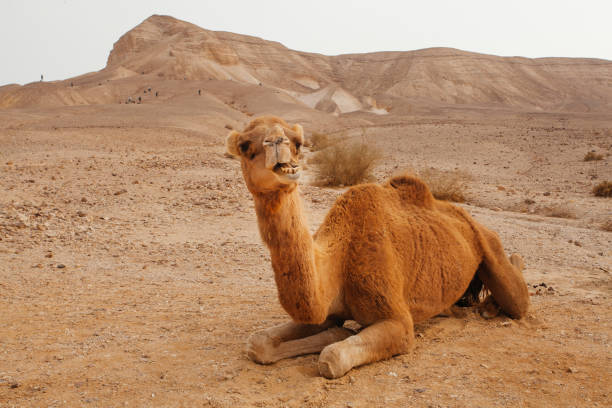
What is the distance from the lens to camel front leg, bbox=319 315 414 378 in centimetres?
375

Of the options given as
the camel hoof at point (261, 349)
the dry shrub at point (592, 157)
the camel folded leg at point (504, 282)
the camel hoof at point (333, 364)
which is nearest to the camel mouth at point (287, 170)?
the camel hoof at point (333, 364)

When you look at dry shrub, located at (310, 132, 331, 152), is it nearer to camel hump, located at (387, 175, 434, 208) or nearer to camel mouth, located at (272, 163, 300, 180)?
camel hump, located at (387, 175, 434, 208)

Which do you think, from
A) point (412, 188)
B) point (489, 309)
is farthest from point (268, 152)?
point (489, 309)

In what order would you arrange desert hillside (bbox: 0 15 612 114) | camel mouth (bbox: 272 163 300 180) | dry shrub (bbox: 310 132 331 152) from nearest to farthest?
1. camel mouth (bbox: 272 163 300 180)
2. dry shrub (bbox: 310 132 331 152)
3. desert hillside (bbox: 0 15 612 114)

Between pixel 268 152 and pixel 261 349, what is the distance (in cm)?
178

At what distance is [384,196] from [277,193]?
6.11 ft

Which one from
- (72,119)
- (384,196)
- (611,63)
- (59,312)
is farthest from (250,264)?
(611,63)

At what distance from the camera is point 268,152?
3.01 m

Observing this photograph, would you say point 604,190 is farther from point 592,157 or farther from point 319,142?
point 319,142

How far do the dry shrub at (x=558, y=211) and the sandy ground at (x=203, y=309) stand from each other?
0.63ft

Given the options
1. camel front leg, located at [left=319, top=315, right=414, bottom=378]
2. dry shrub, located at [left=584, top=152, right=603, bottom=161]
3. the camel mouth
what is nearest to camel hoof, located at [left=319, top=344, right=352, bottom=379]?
camel front leg, located at [left=319, top=315, right=414, bottom=378]

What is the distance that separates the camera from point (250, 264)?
7891 mm

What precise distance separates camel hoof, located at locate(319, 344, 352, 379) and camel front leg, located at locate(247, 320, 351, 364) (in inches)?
17.5

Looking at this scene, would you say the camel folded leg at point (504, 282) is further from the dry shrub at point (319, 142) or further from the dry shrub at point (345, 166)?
the dry shrub at point (319, 142)
